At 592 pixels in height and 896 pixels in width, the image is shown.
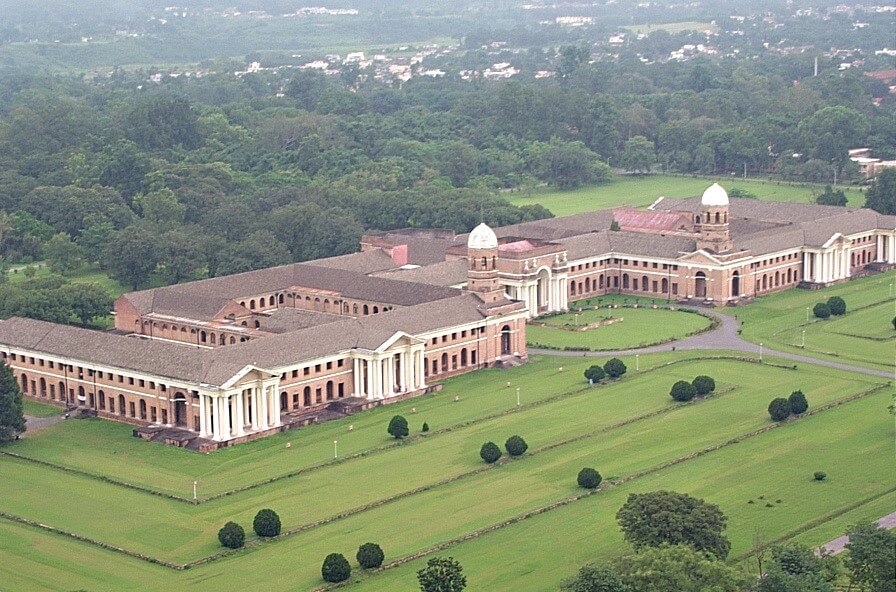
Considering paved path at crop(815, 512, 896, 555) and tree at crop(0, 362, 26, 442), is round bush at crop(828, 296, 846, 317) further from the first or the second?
tree at crop(0, 362, 26, 442)

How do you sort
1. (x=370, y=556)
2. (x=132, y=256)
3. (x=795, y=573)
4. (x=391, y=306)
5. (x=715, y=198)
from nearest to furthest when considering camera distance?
1. (x=795, y=573)
2. (x=370, y=556)
3. (x=391, y=306)
4. (x=715, y=198)
5. (x=132, y=256)

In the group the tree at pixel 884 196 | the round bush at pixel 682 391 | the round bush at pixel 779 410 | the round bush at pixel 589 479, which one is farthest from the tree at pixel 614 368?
the tree at pixel 884 196

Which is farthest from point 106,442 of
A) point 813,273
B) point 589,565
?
point 813,273

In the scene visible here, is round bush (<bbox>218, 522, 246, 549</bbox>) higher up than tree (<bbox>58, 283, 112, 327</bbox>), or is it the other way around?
tree (<bbox>58, 283, 112, 327</bbox>)

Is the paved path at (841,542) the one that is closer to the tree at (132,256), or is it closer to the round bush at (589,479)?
the round bush at (589,479)

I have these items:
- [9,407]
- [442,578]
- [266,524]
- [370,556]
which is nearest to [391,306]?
[9,407]

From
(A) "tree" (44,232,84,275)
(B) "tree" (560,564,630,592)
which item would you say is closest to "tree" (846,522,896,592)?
(B) "tree" (560,564,630,592)

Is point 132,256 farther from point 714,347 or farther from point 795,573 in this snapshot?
point 795,573
